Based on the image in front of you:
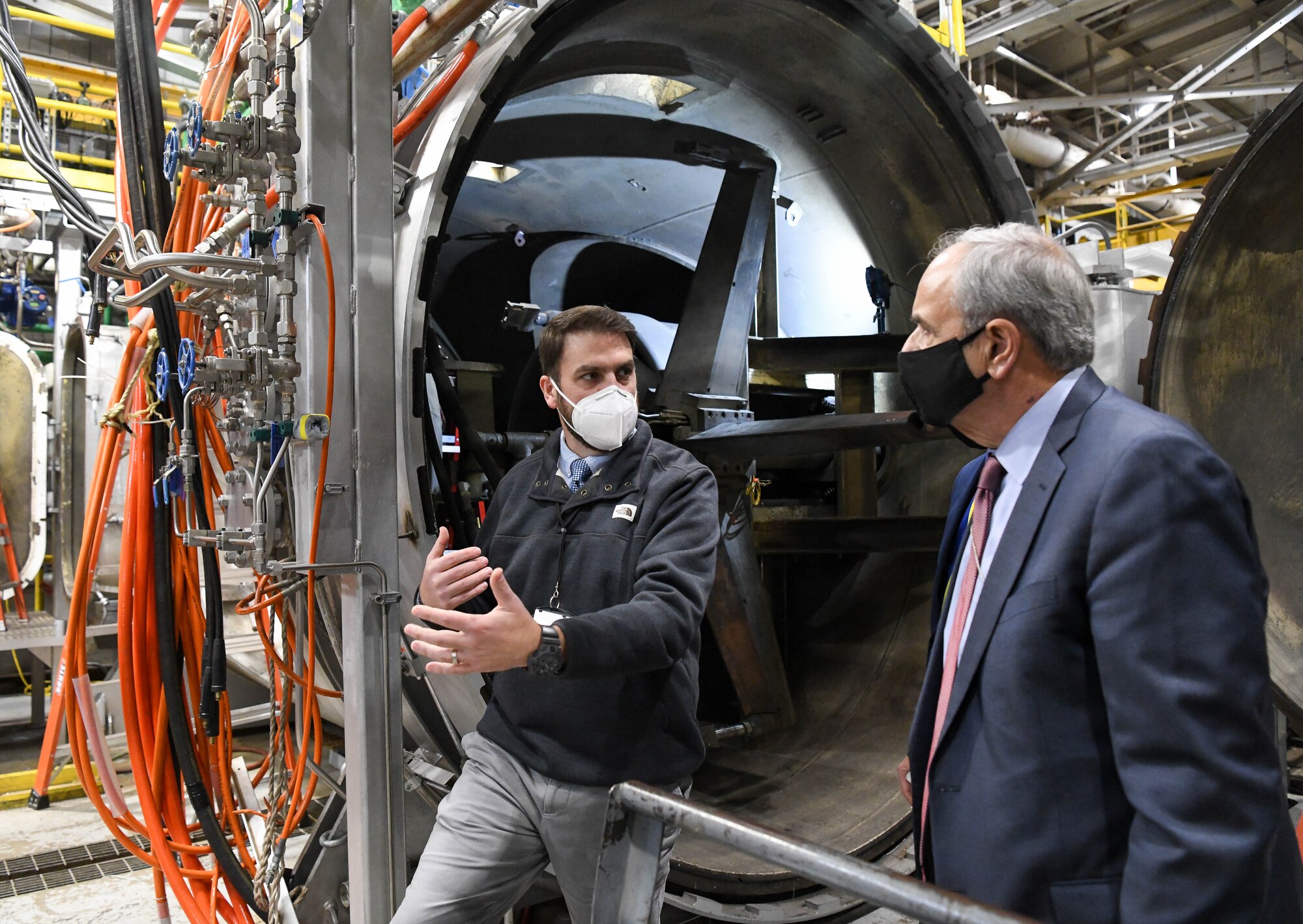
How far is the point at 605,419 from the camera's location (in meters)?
1.73

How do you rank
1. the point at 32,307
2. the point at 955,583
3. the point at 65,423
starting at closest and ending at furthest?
the point at 955,583, the point at 65,423, the point at 32,307

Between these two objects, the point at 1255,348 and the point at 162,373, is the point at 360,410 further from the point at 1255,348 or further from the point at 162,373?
the point at 1255,348

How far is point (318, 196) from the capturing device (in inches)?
65.3

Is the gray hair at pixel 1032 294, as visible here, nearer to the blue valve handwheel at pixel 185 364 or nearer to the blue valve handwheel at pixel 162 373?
the blue valve handwheel at pixel 185 364

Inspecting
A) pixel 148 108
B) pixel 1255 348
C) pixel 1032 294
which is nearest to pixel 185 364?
pixel 148 108

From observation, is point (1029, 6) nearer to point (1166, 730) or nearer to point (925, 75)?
point (925, 75)

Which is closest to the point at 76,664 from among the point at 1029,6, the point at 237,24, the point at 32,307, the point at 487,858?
the point at 487,858

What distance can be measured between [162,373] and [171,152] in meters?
0.47

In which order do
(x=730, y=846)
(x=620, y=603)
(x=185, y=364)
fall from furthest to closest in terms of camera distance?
(x=185, y=364), (x=620, y=603), (x=730, y=846)

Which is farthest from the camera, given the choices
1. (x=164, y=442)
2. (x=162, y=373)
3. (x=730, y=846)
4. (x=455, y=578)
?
(x=164, y=442)

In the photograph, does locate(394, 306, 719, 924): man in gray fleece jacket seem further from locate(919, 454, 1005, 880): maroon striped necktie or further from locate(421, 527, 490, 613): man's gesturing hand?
locate(919, 454, 1005, 880): maroon striped necktie

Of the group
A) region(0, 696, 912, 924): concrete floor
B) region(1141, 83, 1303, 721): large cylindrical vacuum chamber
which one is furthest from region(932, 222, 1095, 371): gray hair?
region(0, 696, 912, 924): concrete floor

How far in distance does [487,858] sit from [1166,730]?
108 centimetres

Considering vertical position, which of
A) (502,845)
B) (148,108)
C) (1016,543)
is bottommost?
(502,845)
